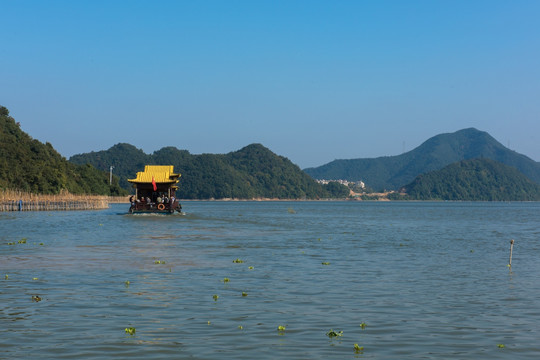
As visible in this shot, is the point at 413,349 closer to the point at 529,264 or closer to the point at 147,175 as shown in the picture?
the point at 529,264

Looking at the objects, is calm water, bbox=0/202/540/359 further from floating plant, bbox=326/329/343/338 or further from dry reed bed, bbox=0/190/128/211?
dry reed bed, bbox=0/190/128/211

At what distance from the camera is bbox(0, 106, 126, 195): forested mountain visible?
131500mm

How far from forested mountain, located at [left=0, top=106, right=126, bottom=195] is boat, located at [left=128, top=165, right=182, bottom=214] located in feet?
147

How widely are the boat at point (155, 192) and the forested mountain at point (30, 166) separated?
44654mm

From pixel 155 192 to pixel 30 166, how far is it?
2367 inches

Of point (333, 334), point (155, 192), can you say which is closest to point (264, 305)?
point (333, 334)

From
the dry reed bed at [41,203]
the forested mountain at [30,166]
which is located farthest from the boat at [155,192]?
the forested mountain at [30,166]

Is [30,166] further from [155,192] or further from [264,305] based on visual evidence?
[264,305]

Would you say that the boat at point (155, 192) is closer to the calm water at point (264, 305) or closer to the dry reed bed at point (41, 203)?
the dry reed bed at point (41, 203)

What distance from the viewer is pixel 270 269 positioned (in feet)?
92.1

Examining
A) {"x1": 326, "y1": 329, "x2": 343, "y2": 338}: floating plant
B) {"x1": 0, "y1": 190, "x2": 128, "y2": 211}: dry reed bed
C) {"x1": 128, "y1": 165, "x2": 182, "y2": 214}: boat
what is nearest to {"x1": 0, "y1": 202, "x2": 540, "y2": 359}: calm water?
{"x1": 326, "y1": 329, "x2": 343, "y2": 338}: floating plant

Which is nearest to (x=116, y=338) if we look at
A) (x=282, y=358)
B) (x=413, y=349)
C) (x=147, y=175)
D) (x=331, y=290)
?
(x=282, y=358)

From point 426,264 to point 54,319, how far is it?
20.0m

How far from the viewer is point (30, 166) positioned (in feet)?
448
